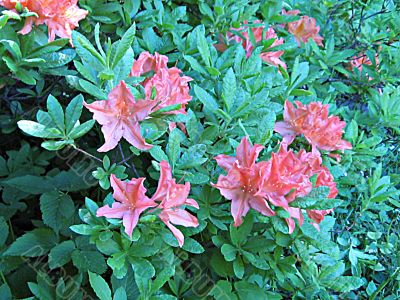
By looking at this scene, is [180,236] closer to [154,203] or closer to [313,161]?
[154,203]

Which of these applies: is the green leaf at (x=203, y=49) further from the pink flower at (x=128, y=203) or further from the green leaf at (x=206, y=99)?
the pink flower at (x=128, y=203)

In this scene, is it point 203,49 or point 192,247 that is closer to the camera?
point 192,247

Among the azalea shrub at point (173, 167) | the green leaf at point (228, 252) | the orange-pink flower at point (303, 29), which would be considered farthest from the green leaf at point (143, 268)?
the orange-pink flower at point (303, 29)

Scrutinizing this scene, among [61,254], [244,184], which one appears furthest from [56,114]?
[244,184]

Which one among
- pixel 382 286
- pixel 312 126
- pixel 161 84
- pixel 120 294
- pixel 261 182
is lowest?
pixel 382 286

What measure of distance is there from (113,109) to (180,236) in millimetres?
319

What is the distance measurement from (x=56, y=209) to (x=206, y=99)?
1.67ft

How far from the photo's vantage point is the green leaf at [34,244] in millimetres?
1367

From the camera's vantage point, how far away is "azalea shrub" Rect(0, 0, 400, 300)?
119 cm

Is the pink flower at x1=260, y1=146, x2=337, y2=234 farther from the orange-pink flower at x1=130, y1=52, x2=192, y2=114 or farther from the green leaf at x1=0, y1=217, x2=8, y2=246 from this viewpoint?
the green leaf at x1=0, y1=217, x2=8, y2=246

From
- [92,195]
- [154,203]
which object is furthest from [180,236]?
[92,195]

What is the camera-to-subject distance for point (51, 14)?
1392mm

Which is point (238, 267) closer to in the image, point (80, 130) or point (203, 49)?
point (80, 130)

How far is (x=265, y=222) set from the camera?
4.45 feet
